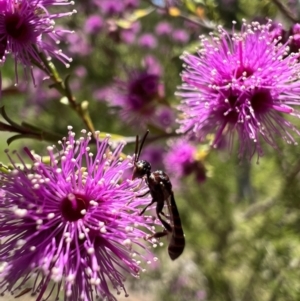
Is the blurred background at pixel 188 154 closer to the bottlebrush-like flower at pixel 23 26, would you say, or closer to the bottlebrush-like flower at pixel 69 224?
the bottlebrush-like flower at pixel 23 26

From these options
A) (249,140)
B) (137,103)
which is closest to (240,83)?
(249,140)

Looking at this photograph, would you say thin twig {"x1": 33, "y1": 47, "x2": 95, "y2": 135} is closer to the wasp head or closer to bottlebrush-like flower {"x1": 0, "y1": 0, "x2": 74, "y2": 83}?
bottlebrush-like flower {"x1": 0, "y1": 0, "x2": 74, "y2": 83}

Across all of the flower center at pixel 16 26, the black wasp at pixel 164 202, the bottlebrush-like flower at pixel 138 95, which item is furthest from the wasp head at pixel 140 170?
the bottlebrush-like flower at pixel 138 95

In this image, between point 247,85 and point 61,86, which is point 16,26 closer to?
point 61,86

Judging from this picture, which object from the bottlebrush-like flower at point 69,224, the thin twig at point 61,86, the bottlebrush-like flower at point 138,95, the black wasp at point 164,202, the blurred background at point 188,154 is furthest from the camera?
the bottlebrush-like flower at point 138,95

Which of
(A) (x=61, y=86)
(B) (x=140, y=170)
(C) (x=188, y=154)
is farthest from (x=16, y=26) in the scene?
(C) (x=188, y=154)

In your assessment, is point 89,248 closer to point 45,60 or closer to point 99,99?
point 45,60
